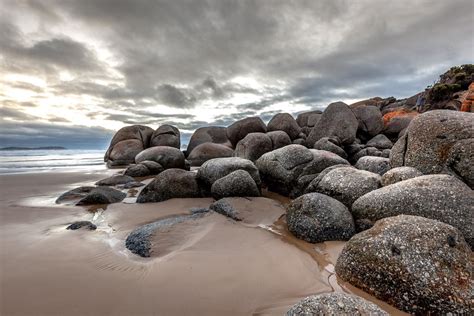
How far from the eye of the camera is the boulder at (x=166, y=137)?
20.9 m

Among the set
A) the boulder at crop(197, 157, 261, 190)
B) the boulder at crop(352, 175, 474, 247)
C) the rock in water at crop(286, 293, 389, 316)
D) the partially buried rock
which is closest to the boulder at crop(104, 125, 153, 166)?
the boulder at crop(197, 157, 261, 190)

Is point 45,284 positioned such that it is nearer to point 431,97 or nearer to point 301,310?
point 301,310

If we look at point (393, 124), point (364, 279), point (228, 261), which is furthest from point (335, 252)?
point (393, 124)

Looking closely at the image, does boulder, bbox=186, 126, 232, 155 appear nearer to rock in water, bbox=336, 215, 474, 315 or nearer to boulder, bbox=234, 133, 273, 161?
boulder, bbox=234, 133, 273, 161

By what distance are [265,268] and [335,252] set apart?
50.6 inches

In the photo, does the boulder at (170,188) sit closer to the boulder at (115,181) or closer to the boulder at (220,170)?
the boulder at (220,170)

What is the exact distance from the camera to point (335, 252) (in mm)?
3869

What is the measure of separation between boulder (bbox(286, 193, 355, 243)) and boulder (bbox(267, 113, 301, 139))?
40.7 ft

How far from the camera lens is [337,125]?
45.0 ft

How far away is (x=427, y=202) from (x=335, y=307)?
122 inches

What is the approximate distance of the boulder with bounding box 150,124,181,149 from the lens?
2092 centimetres

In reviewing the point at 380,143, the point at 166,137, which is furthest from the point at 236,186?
the point at 166,137

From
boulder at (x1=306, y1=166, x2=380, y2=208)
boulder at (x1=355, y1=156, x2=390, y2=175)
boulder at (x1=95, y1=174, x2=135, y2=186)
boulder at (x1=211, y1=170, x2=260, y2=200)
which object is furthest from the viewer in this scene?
boulder at (x1=95, y1=174, x2=135, y2=186)

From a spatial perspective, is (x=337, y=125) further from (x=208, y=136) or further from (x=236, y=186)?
(x=208, y=136)
